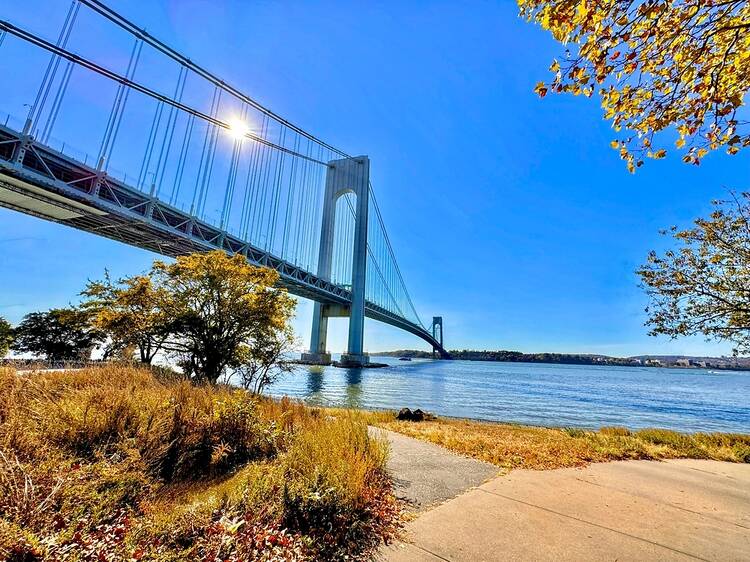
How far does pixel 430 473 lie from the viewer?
185 inches

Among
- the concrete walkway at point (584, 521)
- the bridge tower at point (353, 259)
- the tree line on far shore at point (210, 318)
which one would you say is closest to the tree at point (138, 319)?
the tree line on far shore at point (210, 318)

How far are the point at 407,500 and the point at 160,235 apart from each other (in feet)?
107

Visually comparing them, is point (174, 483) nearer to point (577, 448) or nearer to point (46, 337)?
point (577, 448)

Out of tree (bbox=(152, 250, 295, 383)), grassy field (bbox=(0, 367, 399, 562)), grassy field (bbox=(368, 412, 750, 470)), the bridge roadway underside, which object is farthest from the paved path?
the bridge roadway underside

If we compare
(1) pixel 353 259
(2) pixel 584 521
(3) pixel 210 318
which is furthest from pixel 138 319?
(1) pixel 353 259

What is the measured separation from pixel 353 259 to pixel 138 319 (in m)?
42.4

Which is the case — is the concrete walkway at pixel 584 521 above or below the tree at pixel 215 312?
below

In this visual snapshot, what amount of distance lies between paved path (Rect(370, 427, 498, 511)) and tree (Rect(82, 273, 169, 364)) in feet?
34.6

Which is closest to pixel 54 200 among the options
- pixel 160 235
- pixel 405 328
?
pixel 160 235

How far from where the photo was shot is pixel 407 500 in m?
3.71

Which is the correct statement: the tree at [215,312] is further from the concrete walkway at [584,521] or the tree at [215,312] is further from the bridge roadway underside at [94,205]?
the bridge roadway underside at [94,205]

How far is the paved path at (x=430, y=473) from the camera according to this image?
3.88 m

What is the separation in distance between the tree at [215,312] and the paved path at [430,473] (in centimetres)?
782

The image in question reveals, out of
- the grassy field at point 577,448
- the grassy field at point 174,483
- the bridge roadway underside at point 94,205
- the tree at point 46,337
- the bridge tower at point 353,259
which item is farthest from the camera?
the bridge tower at point 353,259
